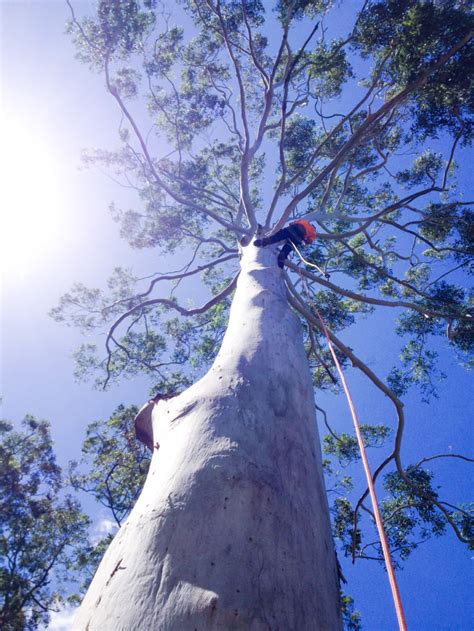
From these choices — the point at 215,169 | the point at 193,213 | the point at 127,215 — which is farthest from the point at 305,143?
the point at 127,215

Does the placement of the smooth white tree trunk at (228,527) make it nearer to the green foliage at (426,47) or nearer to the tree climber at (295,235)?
the tree climber at (295,235)

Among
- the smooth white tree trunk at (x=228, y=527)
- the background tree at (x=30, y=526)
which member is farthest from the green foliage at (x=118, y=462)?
the smooth white tree trunk at (x=228, y=527)

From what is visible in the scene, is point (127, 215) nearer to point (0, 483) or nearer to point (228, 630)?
point (0, 483)

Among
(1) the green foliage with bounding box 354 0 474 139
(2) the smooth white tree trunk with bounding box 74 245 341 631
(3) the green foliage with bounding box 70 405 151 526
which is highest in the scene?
(1) the green foliage with bounding box 354 0 474 139

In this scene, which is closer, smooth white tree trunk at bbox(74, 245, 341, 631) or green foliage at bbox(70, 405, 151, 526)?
smooth white tree trunk at bbox(74, 245, 341, 631)

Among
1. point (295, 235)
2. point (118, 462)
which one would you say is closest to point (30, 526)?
point (118, 462)

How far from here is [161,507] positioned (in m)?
1.06

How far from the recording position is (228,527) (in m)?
0.99

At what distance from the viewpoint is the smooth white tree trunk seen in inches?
33.1

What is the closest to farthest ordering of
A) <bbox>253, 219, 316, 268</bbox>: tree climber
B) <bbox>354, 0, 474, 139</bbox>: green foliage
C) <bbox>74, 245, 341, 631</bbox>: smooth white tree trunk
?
1. <bbox>74, 245, 341, 631</bbox>: smooth white tree trunk
2. <bbox>253, 219, 316, 268</bbox>: tree climber
3. <bbox>354, 0, 474, 139</bbox>: green foliage

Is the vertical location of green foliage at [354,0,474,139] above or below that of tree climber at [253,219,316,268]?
above

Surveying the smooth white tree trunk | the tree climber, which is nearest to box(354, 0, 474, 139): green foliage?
the tree climber

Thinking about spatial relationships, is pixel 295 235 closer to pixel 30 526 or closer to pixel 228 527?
pixel 228 527

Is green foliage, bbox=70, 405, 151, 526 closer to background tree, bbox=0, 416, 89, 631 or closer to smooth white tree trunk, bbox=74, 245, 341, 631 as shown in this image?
background tree, bbox=0, 416, 89, 631
